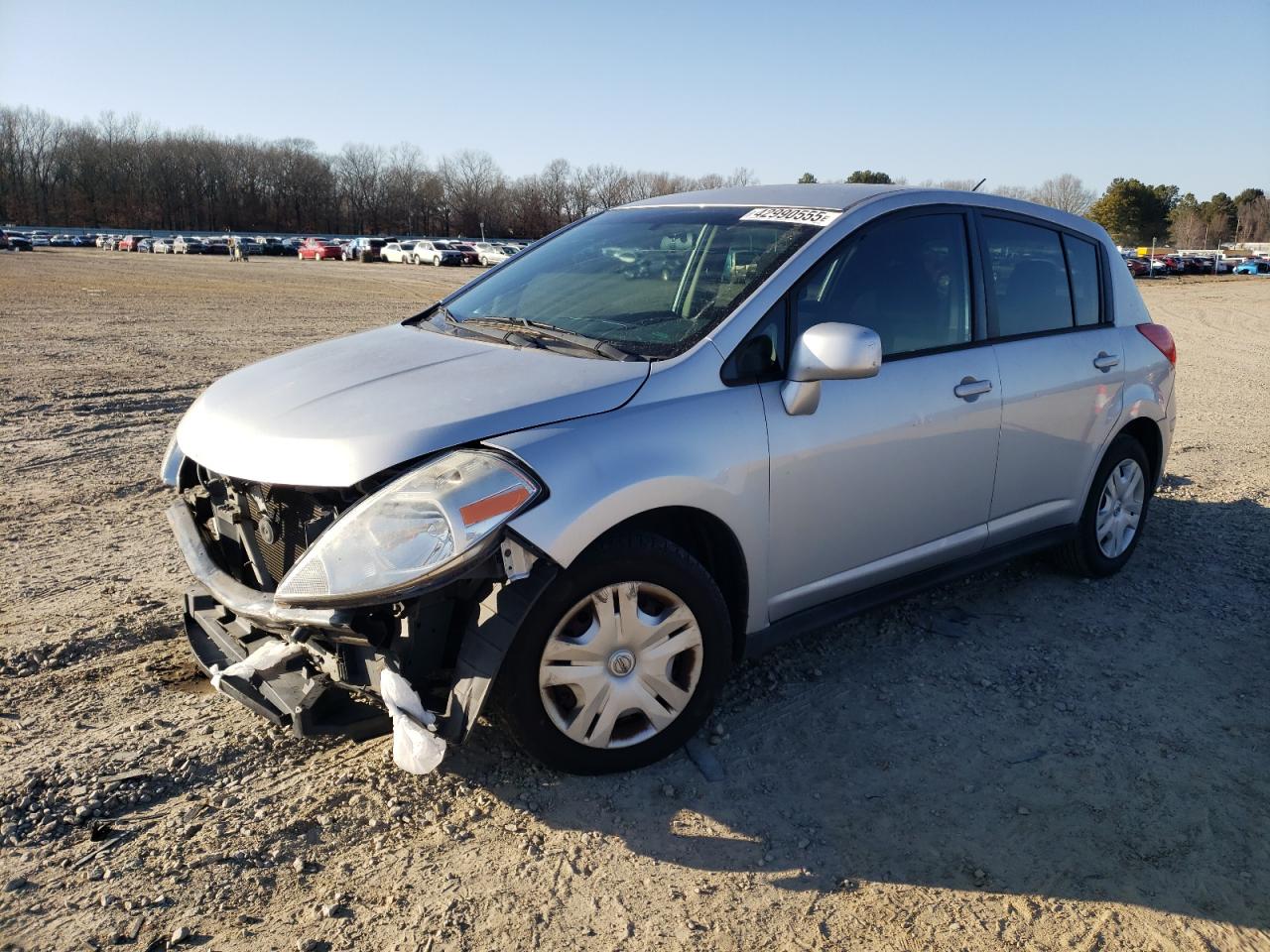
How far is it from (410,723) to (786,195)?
2664mm

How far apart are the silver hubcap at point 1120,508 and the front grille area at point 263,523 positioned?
3.88m

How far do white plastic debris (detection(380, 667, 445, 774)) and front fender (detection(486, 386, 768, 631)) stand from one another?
1.85 feet

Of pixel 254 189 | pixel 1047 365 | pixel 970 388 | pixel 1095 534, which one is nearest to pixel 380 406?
pixel 970 388

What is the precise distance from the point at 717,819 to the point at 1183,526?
173 inches

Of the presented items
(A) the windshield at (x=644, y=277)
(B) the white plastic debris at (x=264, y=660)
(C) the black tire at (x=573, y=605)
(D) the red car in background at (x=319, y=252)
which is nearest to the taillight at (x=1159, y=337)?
(A) the windshield at (x=644, y=277)

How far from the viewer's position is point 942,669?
3.95 m

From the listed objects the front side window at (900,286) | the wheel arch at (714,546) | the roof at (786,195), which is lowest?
the wheel arch at (714,546)

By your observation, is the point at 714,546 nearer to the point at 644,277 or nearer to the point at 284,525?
the point at 644,277

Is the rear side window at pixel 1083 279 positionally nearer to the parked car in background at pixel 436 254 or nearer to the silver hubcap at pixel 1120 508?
the silver hubcap at pixel 1120 508

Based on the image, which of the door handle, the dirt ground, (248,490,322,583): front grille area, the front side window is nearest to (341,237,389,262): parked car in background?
the dirt ground

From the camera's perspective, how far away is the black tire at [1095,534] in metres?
4.80

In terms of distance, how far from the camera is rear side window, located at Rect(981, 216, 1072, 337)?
4.20 metres

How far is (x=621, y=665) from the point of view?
9.73 ft

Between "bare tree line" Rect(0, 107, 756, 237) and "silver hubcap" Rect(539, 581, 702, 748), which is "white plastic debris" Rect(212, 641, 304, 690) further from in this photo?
"bare tree line" Rect(0, 107, 756, 237)
